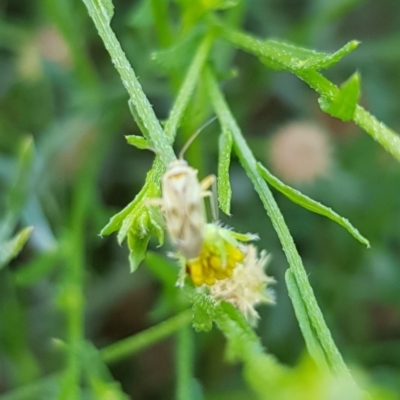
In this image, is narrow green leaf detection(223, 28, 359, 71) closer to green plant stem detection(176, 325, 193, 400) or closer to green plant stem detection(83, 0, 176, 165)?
green plant stem detection(83, 0, 176, 165)

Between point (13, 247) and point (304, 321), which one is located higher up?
point (13, 247)

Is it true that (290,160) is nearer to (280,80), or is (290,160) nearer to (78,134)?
(280,80)

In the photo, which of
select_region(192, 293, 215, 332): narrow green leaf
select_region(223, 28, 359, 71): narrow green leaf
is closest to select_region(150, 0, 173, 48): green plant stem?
select_region(223, 28, 359, 71): narrow green leaf

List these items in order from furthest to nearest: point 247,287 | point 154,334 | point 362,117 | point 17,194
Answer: point 17,194
point 154,334
point 247,287
point 362,117

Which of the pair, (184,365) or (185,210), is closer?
(185,210)

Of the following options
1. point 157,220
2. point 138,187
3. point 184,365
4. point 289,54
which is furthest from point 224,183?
point 138,187

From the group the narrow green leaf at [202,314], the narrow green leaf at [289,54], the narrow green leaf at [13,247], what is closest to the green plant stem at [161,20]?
the narrow green leaf at [289,54]

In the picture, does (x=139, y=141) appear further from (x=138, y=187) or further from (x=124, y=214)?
(x=138, y=187)
